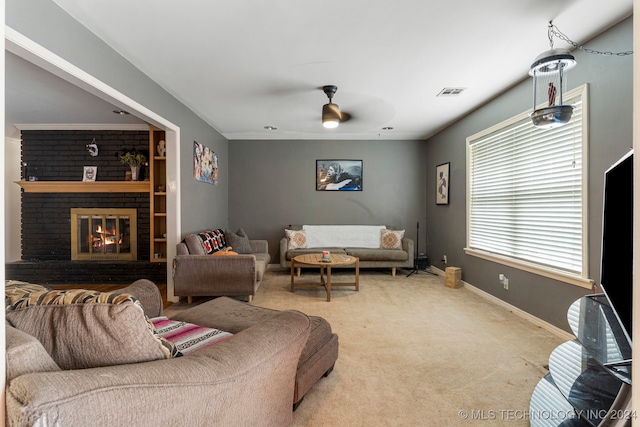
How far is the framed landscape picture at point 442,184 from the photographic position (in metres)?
4.91

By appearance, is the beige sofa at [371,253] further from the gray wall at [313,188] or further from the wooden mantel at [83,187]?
the wooden mantel at [83,187]

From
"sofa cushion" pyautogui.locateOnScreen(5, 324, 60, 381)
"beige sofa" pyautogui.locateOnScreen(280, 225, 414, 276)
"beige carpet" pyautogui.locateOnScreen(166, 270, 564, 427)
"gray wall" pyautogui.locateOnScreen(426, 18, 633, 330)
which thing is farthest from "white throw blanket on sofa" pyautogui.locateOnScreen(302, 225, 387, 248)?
"sofa cushion" pyautogui.locateOnScreen(5, 324, 60, 381)

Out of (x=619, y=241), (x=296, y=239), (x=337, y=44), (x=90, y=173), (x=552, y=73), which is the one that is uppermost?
(x=337, y=44)

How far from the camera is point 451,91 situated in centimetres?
351

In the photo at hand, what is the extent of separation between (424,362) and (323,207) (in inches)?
153

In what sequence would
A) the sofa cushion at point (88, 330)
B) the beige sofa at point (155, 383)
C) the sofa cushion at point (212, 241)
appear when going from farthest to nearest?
the sofa cushion at point (212, 241) < the sofa cushion at point (88, 330) < the beige sofa at point (155, 383)

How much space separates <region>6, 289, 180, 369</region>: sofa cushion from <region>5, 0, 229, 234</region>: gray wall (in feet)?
5.67

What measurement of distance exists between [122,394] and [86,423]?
8 cm

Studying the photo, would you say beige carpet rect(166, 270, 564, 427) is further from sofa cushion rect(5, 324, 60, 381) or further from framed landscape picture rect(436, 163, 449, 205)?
framed landscape picture rect(436, 163, 449, 205)

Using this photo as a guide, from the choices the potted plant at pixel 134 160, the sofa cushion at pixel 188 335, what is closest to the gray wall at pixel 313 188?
the potted plant at pixel 134 160

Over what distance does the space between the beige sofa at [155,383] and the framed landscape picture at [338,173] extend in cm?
459

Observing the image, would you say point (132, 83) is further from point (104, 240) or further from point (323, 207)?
point (323, 207)

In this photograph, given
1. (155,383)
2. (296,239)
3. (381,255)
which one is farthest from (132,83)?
(381,255)

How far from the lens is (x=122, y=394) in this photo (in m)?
0.80
